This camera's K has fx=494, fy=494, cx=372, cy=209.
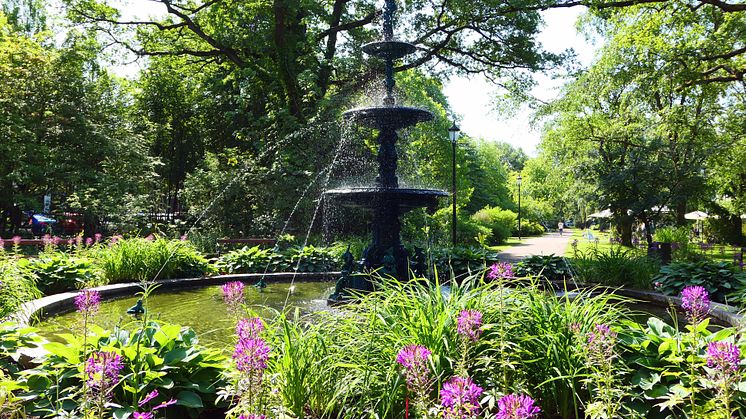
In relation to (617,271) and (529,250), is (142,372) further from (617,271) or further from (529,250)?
(529,250)

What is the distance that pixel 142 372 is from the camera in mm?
2730

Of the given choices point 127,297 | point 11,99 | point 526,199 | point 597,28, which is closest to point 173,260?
point 127,297

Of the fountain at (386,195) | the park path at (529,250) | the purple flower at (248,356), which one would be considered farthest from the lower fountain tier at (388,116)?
the purple flower at (248,356)

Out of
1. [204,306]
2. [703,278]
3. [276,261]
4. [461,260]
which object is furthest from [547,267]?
[204,306]

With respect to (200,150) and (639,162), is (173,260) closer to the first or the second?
(639,162)

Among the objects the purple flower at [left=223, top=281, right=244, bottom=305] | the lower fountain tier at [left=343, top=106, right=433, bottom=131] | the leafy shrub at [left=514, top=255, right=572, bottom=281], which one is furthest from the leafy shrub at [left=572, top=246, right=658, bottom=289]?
the purple flower at [left=223, top=281, right=244, bottom=305]

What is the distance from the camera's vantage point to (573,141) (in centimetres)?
2572

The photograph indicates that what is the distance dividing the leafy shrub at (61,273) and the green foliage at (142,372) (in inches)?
191

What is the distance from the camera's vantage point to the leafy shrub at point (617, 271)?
905 centimetres

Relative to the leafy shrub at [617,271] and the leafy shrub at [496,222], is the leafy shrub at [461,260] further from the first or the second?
the leafy shrub at [496,222]

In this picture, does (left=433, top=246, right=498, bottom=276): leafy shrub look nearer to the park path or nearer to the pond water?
the park path

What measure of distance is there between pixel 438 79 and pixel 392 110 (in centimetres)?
1499

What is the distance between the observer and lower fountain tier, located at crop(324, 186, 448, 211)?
275 inches

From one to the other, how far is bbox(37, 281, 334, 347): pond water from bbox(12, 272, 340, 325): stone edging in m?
0.15
